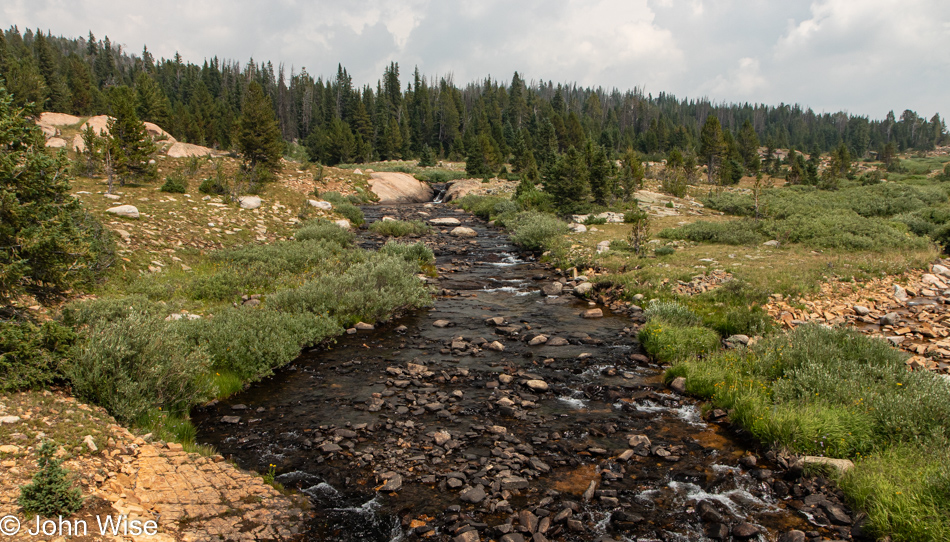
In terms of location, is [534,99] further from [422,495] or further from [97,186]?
[422,495]

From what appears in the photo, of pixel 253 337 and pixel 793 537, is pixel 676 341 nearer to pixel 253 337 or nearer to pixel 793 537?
pixel 793 537

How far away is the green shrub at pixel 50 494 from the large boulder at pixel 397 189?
3889 cm

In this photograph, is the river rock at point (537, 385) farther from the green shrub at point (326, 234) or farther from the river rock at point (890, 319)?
the green shrub at point (326, 234)

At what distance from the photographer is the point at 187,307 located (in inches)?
490

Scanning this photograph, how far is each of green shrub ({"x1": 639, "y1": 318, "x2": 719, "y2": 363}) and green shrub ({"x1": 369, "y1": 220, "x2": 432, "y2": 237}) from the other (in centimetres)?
1787

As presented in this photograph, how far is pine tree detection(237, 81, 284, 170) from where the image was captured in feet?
109

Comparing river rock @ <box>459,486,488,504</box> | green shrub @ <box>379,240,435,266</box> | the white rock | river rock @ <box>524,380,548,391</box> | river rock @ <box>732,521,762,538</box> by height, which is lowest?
river rock @ <box>732,521,762,538</box>

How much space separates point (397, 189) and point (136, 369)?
132 ft

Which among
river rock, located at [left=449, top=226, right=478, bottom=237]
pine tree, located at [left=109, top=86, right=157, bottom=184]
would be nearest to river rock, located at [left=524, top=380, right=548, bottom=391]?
river rock, located at [left=449, top=226, right=478, bottom=237]

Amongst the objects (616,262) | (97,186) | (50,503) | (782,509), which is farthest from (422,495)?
(97,186)

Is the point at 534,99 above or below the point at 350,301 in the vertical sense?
above

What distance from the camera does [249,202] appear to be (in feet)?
81.0

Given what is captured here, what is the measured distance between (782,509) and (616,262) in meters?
13.9

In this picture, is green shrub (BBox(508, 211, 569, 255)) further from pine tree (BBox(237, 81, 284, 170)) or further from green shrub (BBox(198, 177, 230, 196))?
pine tree (BBox(237, 81, 284, 170))
